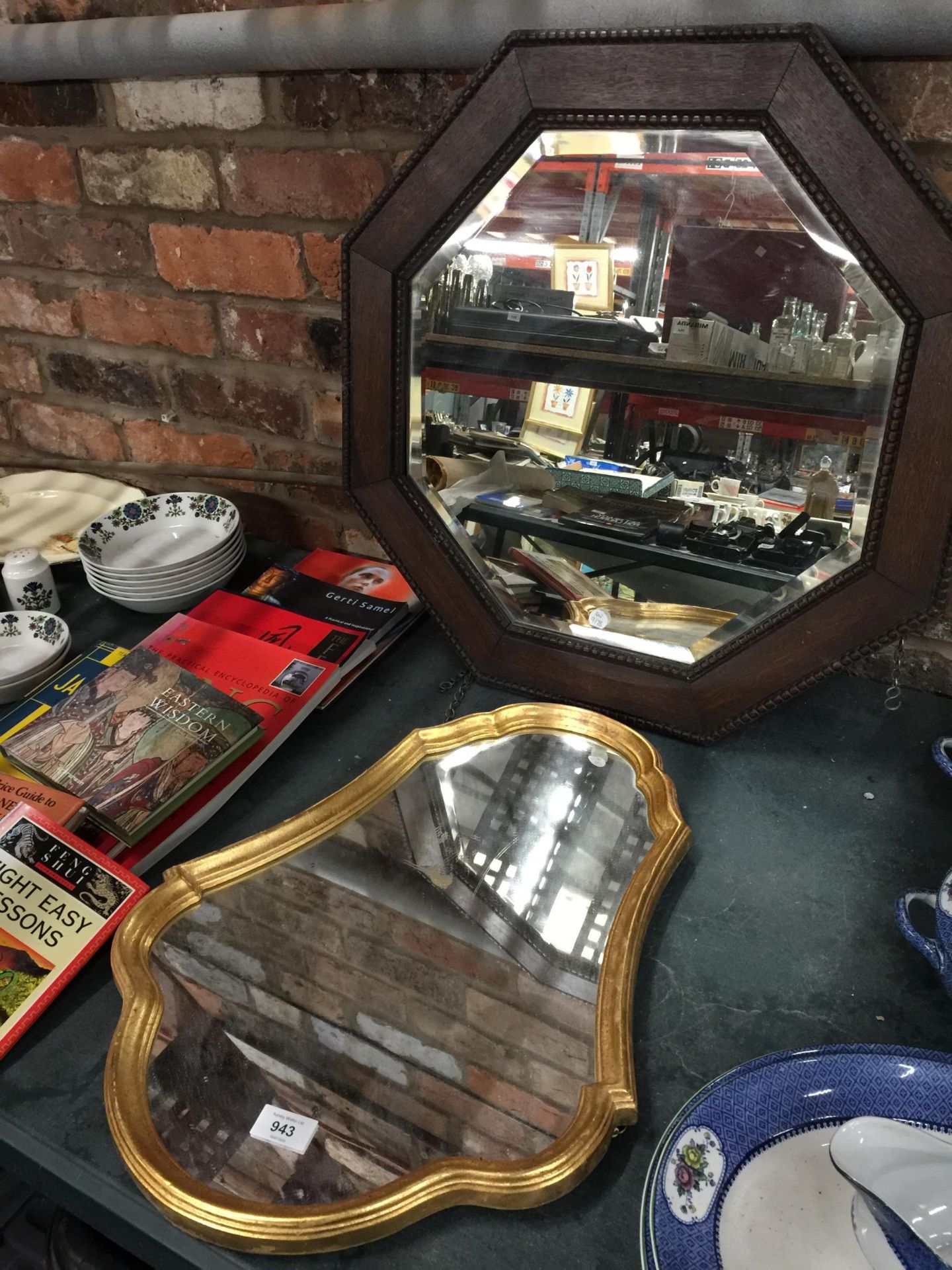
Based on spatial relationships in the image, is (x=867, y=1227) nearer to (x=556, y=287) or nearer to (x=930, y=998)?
(x=930, y=998)

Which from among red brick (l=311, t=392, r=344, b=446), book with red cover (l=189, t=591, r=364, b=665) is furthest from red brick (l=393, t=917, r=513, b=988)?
red brick (l=311, t=392, r=344, b=446)

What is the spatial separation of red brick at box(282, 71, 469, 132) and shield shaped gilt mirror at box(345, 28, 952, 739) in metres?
0.14

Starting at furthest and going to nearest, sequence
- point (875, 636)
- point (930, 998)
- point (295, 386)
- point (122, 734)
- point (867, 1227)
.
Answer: point (295, 386) < point (122, 734) < point (875, 636) < point (930, 998) < point (867, 1227)

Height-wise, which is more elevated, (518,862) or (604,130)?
(604,130)

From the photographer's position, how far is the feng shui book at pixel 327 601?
99 centimetres

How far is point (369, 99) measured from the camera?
0.87m

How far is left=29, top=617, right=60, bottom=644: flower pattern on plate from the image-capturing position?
1.00m

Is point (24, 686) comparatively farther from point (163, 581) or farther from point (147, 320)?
point (147, 320)

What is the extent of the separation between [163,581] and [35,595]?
17cm

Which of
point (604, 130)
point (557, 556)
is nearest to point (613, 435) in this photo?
point (557, 556)

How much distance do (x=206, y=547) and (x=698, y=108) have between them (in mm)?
725

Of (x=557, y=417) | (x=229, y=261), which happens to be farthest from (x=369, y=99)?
(x=557, y=417)

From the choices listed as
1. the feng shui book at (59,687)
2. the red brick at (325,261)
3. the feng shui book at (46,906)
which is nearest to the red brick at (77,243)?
the red brick at (325,261)

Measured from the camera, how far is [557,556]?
88 cm
